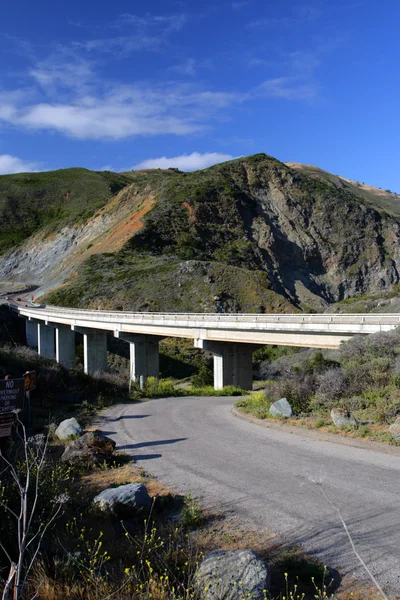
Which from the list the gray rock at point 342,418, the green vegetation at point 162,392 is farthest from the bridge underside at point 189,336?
the gray rock at point 342,418

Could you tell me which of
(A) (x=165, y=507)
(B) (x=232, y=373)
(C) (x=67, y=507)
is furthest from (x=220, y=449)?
(B) (x=232, y=373)

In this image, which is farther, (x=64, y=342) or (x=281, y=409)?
(x=64, y=342)

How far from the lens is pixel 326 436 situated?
10.8 meters

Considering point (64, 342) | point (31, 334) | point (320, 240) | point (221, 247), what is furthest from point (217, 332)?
point (320, 240)

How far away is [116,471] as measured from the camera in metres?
9.10

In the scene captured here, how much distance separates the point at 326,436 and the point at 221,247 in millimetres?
67931

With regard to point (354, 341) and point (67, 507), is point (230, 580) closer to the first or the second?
point (67, 507)

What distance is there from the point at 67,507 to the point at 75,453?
2.93 meters

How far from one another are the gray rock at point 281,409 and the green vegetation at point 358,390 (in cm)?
24

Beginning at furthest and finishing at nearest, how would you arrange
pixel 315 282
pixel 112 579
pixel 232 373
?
pixel 315 282 → pixel 232 373 → pixel 112 579

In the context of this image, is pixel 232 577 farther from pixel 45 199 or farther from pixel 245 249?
pixel 45 199

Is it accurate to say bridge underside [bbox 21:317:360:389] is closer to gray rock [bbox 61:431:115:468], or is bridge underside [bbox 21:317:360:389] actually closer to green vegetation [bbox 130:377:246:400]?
green vegetation [bbox 130:377:246:400]

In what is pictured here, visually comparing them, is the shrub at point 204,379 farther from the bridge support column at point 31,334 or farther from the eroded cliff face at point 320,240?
the eroded cliff face at point 320,240

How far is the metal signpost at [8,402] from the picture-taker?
7.80 m
